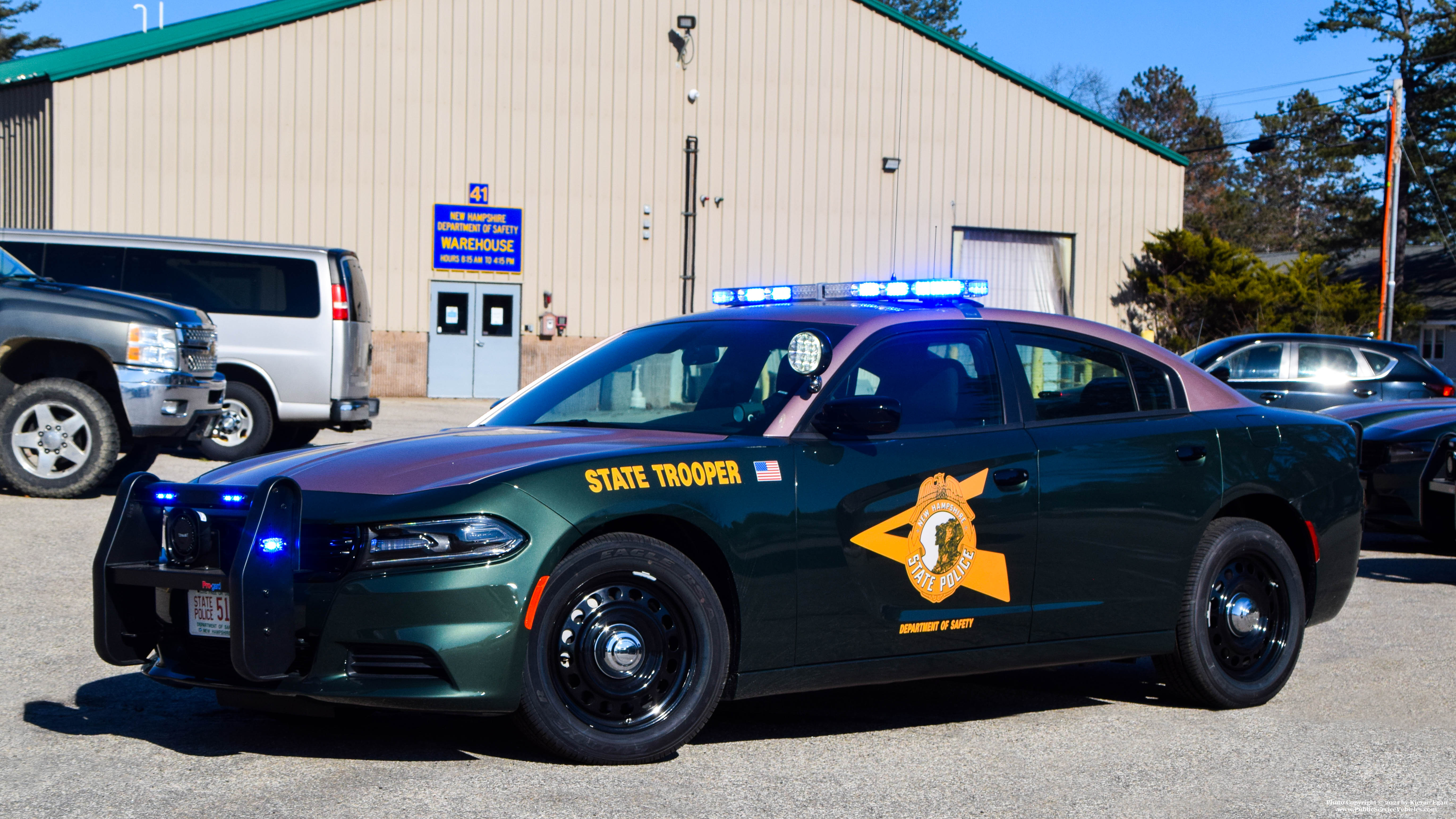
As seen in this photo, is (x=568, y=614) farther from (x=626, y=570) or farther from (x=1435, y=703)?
(x=1435, y=703)

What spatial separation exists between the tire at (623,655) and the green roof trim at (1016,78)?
89.4ft

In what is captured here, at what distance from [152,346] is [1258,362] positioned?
11356 millimetres

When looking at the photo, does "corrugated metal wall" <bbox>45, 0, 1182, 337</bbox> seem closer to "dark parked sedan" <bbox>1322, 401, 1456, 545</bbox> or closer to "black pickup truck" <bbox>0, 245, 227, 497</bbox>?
"black pickup truck" <bbox>0, 245, 227, 497</bbox>

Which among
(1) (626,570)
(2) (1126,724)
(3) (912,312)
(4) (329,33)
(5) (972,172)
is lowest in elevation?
(2) (1126,724)

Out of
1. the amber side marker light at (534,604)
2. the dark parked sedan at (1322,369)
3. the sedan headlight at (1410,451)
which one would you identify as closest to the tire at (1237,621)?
the amber side marker light at (534,604)

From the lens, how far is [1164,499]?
5.44 metres

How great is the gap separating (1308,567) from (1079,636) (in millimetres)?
1327

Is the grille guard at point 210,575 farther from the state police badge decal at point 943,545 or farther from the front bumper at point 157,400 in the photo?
the front bumper at point 157,400

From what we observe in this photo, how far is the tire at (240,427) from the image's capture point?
1421cm

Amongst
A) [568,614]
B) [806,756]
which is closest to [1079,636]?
[806,756]

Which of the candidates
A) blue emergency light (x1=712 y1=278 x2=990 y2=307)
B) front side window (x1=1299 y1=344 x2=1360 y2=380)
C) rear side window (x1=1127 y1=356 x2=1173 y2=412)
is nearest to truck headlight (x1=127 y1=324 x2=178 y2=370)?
blue emergency light (x1=712 y1=278 x2=990 y2=307)

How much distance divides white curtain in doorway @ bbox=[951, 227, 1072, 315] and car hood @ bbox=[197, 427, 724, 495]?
27699mm

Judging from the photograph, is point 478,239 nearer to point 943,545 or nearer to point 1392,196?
point 1392,196

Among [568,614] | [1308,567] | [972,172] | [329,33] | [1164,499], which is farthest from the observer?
[972,172]
